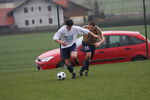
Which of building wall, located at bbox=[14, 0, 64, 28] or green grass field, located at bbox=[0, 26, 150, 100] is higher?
building wall, located at bbox=[14, 0, 64, 28]

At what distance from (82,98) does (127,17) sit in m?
16.3

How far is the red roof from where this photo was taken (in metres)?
22.2

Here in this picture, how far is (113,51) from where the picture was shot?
18.7 m

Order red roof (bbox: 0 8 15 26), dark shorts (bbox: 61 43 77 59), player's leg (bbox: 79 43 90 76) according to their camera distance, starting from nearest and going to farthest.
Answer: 1. dark shorts (bbox: 61 43 77 59)
2. player's leg (bbox: 79 43 90 76)
3. red roof (bbox: 0 8 15 26)

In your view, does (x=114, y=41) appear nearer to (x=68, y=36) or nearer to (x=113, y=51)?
(x=113, y=51)

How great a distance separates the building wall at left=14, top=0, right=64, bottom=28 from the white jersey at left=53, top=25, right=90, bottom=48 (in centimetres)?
712

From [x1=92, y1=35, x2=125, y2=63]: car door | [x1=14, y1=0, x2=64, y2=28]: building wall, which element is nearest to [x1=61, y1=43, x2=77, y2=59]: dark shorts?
[x1=92, y1=35, x2=125, y2=63]: car door

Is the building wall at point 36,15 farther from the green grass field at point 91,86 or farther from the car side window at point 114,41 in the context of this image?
the green grass field at point 91,86

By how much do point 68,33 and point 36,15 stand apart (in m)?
8.12

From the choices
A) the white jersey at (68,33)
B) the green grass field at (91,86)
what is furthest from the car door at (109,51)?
the white jersey at (68,33)

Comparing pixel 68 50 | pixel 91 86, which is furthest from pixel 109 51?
pixel 91 86

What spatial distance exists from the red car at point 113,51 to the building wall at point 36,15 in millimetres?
2658

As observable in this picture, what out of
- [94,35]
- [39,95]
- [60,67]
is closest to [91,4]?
[60,67]

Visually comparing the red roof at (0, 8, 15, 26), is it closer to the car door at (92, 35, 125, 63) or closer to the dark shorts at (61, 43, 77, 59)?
the car door at (92, 35, 125, 63)
